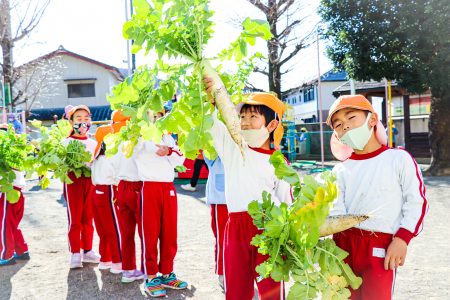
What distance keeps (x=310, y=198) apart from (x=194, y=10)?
1018mm

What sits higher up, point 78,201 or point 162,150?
point 162,150

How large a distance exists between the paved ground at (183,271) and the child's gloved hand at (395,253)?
1877 millimetres

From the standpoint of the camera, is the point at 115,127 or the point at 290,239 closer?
the point at 290,239

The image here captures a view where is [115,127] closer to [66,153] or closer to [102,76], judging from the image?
[66,153]

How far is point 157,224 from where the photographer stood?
4.58 m

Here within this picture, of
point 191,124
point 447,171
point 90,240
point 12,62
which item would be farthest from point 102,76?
point 191,124

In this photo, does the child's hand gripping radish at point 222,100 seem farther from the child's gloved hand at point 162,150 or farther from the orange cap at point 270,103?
the child's gloved hand at point 162,150

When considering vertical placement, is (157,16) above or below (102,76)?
below

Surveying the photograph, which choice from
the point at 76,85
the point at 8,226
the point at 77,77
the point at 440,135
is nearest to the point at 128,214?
the point at 8,226

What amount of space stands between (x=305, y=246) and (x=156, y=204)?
2.62 metres

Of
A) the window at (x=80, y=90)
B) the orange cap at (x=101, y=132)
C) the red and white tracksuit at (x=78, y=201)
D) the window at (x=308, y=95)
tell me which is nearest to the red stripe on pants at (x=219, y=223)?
the orange cap at (x=101, y=132)

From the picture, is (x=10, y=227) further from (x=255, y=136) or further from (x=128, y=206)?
(x=255, y=136)

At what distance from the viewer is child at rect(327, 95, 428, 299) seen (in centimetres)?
258

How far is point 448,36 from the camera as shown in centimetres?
1277
